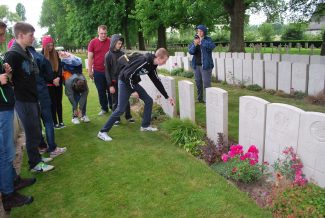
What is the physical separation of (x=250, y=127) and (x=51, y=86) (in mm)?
3893

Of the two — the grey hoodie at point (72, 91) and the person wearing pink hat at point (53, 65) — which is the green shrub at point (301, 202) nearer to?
the person wearing pink hat at point (53, 65)

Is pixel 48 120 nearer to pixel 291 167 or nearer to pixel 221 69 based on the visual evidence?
pixel 291 167

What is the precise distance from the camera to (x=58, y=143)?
19.5 ft

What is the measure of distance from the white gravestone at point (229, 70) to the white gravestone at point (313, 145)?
7.44m

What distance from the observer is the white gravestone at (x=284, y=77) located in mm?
8619

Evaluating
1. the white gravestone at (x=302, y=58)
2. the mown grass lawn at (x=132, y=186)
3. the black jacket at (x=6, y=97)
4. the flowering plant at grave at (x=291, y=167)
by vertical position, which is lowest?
the mown grass lawn at (x=132, y=186)

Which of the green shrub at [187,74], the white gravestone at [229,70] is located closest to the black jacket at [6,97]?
the white gravestone at [229,70]

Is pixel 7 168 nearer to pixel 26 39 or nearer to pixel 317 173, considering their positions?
pixel 26 39

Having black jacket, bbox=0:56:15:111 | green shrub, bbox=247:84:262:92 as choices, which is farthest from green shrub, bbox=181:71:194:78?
black jacket, bbox=0:56:15:111

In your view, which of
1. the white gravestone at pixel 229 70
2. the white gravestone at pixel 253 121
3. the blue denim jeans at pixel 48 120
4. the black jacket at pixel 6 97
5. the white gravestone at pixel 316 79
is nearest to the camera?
the black jacket at pixel 6 97

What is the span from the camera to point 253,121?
433 centimetres

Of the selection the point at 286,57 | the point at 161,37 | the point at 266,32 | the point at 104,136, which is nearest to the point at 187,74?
the point at 286,57

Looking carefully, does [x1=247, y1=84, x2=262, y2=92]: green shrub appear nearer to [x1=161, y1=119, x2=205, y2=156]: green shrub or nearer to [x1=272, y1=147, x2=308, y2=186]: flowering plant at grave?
[x1=161, y1=119, x2=205, y2=156]: green shrub

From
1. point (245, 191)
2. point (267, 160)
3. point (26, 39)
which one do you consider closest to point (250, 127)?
point (267, 160)
